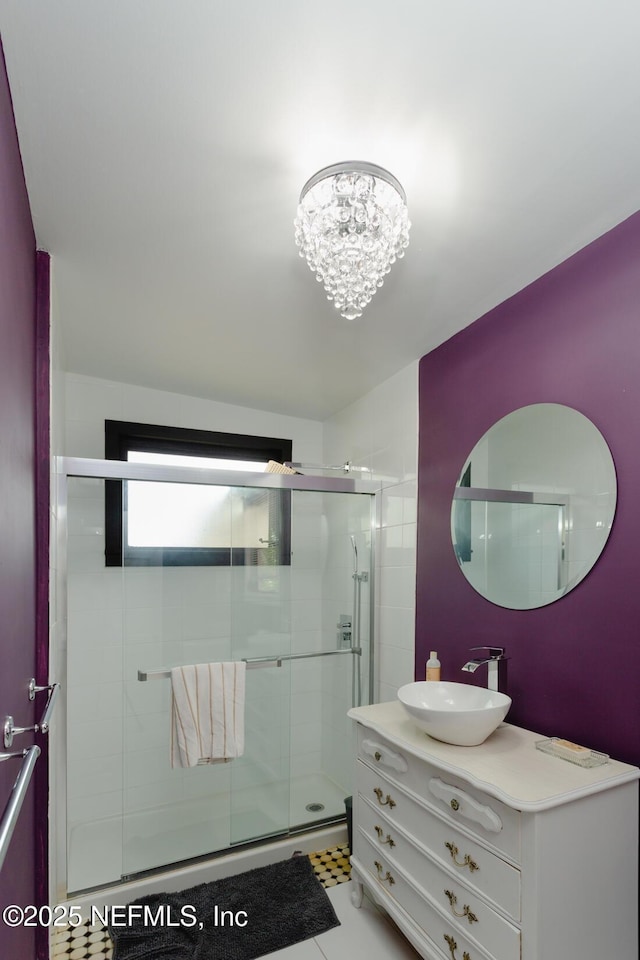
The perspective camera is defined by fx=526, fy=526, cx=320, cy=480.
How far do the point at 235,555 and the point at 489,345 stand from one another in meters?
1.44

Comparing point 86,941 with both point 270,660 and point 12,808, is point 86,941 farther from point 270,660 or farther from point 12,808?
point 12,808

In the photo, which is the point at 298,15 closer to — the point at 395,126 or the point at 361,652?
the point at 395,126

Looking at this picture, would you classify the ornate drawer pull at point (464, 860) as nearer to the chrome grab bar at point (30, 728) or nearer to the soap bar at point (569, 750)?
the soap bar at point (569, 750)

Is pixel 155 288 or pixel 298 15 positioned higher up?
pixel 298 15

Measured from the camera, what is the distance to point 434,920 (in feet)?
5.12

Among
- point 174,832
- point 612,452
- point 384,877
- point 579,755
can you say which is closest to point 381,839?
point 384,877

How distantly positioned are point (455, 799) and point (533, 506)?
3.14 feet

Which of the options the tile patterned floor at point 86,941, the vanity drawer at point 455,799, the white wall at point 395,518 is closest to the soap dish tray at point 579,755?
the vanity drawer at point 455,799

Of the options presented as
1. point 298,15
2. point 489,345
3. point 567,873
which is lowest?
point 567,873

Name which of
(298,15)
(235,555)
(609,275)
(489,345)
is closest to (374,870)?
(235,555)

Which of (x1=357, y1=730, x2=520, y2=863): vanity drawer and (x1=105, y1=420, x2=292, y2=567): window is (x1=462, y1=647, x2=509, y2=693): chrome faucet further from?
(x1=105, y1=420, x2=292, y2=567): window

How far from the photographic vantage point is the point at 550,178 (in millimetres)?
1356

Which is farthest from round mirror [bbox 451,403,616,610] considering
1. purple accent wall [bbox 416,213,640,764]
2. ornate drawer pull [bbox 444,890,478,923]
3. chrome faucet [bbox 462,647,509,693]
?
ornate drawer pull [bbox 444,890,478,923]

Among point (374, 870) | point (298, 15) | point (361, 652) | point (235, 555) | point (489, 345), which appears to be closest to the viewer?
point (298, 15)
